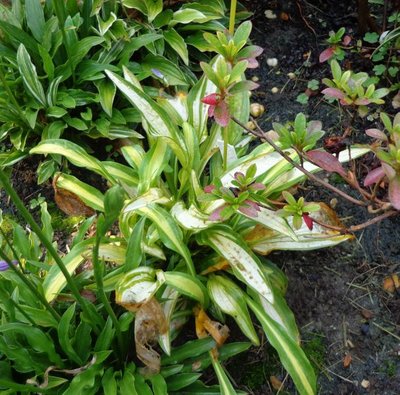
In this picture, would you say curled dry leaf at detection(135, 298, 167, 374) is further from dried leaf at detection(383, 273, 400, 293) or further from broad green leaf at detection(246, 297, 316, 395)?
dried leaf at detection(383, 273, 400, 293)

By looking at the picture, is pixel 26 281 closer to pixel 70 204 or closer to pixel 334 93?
pixel 70 204

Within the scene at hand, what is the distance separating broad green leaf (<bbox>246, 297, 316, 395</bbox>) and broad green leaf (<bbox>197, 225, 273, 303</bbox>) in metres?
0.17

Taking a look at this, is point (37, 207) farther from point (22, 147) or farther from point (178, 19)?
point (178, 19)

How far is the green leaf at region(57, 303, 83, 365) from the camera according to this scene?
5.90ft

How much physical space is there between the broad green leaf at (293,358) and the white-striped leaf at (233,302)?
6cm

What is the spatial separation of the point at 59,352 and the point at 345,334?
1124 millimetres

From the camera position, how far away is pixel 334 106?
2.78m

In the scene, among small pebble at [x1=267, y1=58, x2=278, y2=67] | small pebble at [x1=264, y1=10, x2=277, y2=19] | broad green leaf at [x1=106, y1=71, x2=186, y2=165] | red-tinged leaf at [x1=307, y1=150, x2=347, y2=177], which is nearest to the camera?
red-tinged leaf at [x1=307, y1=150, x2=347, y2=177]

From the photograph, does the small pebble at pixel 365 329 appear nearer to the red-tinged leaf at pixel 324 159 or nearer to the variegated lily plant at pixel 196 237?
the variegated lily plant at pixel 196 237

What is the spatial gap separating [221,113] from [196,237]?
61 cm

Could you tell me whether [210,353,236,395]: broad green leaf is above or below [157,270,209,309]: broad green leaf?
below

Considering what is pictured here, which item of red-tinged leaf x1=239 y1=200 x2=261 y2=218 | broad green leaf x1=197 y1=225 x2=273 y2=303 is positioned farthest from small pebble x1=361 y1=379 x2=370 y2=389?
red-tinged leaf x1=239 y1=200 x2=261 y2=218

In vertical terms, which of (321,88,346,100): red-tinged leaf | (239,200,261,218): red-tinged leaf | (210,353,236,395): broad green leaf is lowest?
(210,353,236,395): broad green leaf

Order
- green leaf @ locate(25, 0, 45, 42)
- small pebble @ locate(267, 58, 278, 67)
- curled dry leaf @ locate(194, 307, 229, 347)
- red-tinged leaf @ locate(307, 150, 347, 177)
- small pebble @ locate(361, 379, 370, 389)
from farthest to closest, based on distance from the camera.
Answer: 1. small pebble @ locate(267, 58, 278, 67)
2. green leaf @ locate(25, 0, 45, 42)
3. small pebble @ locate(361, 379, 370, 389)
4. curled dry leaf @ locate(194, 307, 229, 347)
5. red-tinged leaf @ locate(307, 150, 347, 177)
